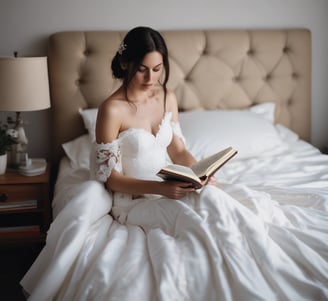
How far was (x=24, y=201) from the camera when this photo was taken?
232cm

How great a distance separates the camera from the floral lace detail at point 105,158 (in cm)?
175

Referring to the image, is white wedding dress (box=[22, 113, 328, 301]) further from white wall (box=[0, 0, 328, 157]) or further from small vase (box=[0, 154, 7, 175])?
white wall (box=[0, 0, 328, 157])

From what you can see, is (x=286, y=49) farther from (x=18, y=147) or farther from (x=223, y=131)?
(x=18, y=147)

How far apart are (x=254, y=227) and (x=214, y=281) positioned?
21cm

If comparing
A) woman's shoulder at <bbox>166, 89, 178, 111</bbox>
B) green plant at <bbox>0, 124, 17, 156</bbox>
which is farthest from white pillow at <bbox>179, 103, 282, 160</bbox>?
green plant at <bbox>0, 124, 17, 156</bbox>

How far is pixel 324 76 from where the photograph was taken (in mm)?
3107

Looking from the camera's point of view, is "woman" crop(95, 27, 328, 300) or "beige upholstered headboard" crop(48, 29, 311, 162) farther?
"beige upholstered headboard" crop(48, 29, 311, 162)

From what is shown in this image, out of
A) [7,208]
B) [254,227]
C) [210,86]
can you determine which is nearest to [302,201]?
[254,227]

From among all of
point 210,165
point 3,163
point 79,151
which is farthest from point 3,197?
point 210,165

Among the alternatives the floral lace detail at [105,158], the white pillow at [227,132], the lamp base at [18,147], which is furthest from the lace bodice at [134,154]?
the lamp base at [18,147]

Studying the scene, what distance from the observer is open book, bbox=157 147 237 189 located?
152cm

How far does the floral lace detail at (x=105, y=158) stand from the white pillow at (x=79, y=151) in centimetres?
66

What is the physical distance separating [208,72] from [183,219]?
1.55 meters

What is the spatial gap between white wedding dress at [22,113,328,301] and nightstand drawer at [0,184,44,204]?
742 mm
